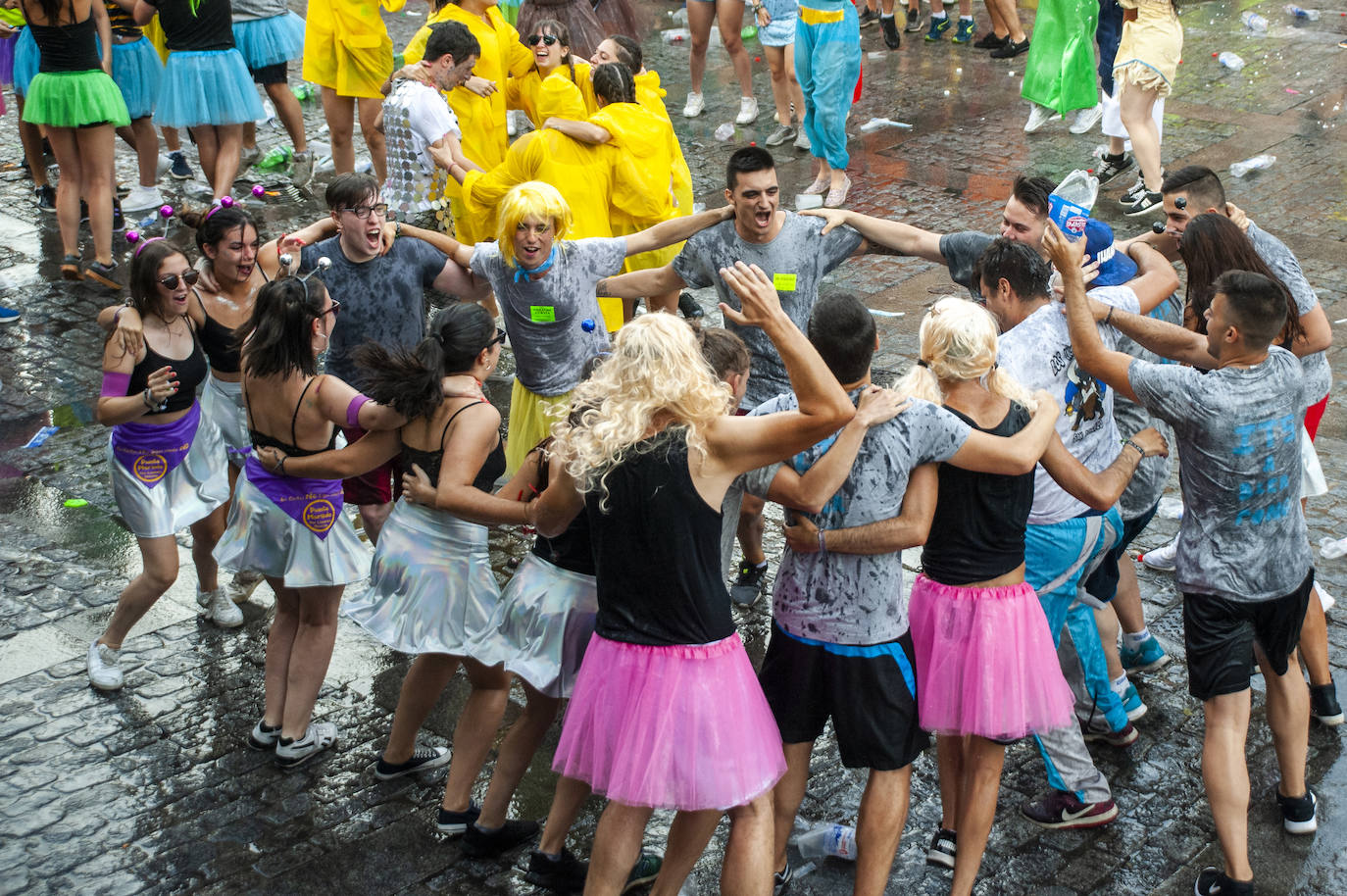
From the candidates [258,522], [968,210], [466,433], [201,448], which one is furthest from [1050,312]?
[968,210]

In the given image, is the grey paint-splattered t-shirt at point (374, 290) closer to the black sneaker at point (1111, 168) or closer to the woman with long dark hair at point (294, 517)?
the woman with long dark hair at point (294, 517)

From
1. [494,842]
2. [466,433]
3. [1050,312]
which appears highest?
[1050,312]

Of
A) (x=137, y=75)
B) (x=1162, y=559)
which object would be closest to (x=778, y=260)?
(x=1162, y=559)

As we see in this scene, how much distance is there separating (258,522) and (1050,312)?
9.12 ft

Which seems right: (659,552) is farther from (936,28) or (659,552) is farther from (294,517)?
(936,28)

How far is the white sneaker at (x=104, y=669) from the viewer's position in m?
5.12

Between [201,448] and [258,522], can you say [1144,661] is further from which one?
[201,448]

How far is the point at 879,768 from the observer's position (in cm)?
379

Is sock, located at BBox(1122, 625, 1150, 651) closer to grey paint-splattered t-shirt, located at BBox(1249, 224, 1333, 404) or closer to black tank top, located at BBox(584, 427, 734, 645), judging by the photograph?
grey paint-splattered t-shirt, located at BBox(1249, 224, 1333, 404)

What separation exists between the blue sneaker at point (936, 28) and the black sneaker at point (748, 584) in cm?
908

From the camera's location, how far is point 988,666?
3.82 meters

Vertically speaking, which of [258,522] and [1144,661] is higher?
[258,522]

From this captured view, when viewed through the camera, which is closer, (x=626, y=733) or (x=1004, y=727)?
(x=626, y=733)

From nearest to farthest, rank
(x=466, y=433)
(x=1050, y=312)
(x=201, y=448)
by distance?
(x=466, y=433)
(x=1050, y=312)
(x=201, y=448)
